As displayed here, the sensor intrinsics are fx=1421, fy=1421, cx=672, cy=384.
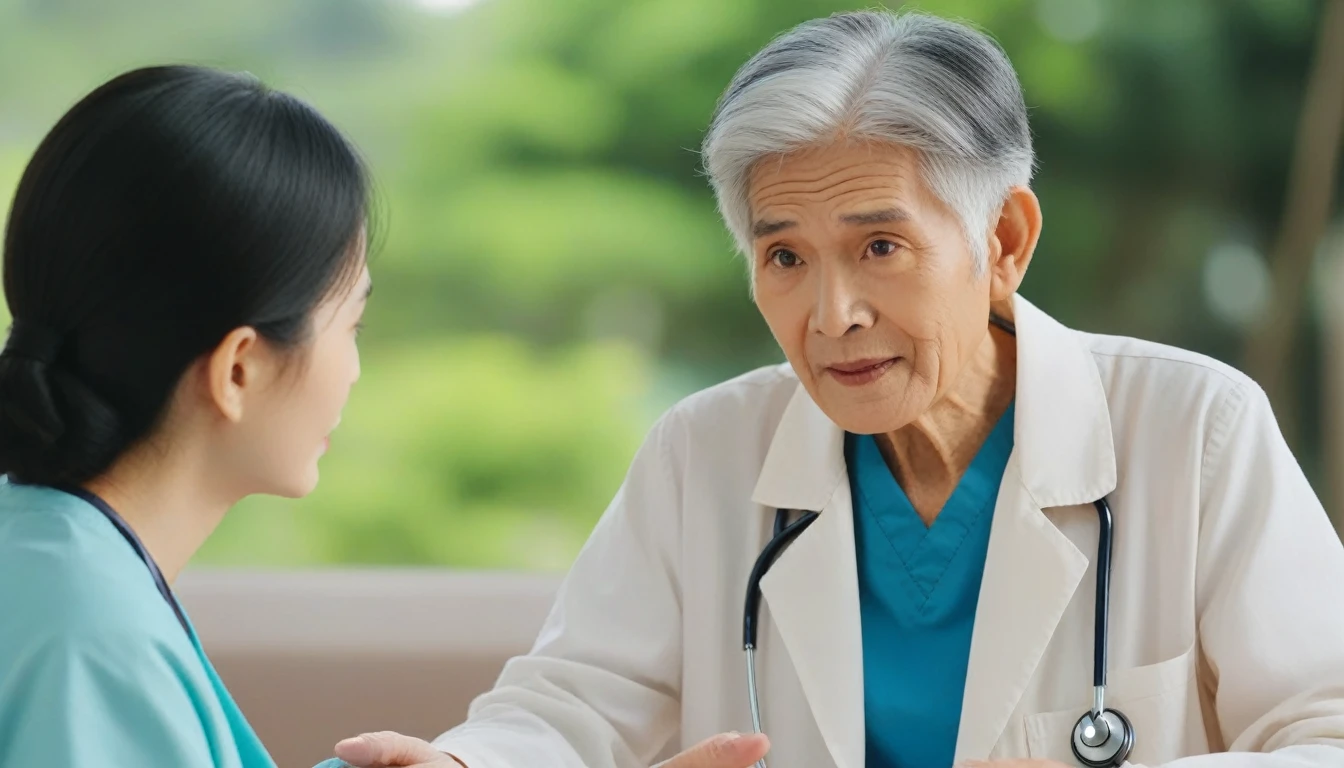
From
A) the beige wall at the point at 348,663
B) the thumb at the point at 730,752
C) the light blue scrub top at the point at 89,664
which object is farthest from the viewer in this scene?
the beige wall at the point at 348,663

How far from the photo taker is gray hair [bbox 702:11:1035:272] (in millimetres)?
1448

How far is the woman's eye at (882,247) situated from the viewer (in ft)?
4.84

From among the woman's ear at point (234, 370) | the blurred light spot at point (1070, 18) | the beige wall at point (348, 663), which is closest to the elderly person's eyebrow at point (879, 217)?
the woman's ear at point (234, 370)

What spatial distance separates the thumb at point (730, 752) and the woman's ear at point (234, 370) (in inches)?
21.7

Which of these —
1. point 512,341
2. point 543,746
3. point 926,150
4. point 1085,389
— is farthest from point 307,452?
point 512,341

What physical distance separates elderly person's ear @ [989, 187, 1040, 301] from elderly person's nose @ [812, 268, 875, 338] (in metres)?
0.17

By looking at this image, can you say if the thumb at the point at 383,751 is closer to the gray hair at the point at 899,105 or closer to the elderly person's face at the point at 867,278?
the elderly person's face at the point at 867,278

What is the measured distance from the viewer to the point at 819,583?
1602mm

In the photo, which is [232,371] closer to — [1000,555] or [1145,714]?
[1000,555]

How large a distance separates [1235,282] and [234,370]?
114 inches

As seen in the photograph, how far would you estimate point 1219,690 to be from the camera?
145cm

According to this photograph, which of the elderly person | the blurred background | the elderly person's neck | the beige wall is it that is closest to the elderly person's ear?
the elderly person

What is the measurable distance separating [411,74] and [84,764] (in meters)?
2.76

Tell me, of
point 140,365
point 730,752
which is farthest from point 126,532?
point 730,752
